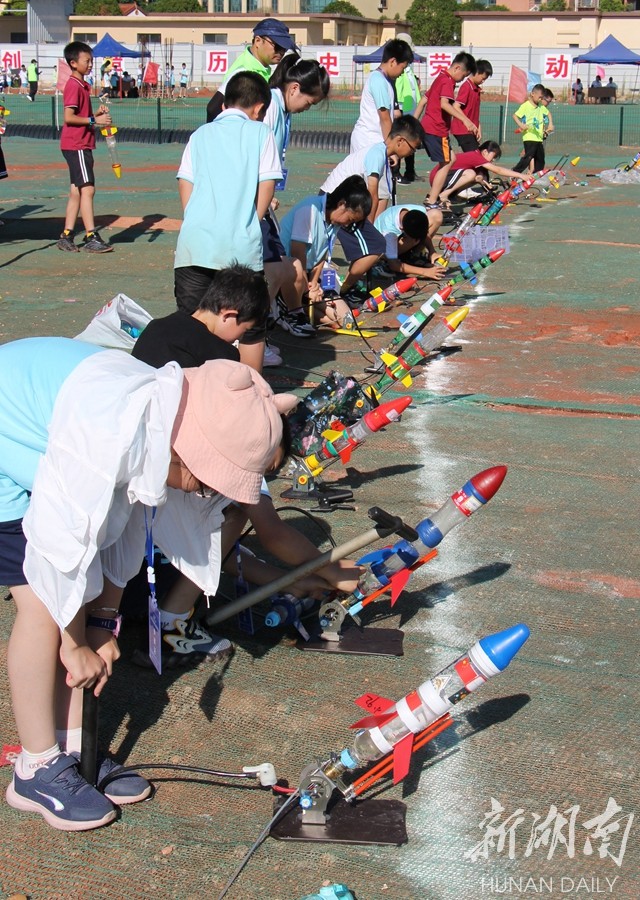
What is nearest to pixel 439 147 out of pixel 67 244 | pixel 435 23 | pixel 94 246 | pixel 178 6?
pixel 94 246

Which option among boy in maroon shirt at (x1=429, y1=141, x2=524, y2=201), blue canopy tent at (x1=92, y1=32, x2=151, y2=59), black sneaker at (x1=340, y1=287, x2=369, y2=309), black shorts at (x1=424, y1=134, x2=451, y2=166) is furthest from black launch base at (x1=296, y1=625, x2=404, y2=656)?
blue canopy tent at (x1=92, y1=32, x2=151, y2=59)

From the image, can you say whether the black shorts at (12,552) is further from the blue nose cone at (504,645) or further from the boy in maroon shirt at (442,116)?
the boy in maroon shirt at (442,116)

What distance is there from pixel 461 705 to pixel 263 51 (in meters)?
4.87

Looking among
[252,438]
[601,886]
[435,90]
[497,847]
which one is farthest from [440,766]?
[435,90]

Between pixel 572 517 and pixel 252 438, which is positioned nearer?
pixel 252 438

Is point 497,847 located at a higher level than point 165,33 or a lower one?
lower

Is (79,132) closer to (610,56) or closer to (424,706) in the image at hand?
(424,706)

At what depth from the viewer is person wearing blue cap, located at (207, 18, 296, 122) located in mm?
6719

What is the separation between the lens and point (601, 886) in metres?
2.53

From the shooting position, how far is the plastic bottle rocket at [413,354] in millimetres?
5445

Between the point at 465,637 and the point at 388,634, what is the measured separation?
0.25m

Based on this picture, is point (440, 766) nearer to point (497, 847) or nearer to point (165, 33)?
point (497, 847)

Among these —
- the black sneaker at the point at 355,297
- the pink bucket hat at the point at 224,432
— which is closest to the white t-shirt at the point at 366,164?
the black sneaker at the point at 355,297

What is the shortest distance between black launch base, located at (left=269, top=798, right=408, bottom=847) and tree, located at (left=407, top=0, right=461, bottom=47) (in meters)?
65.9
